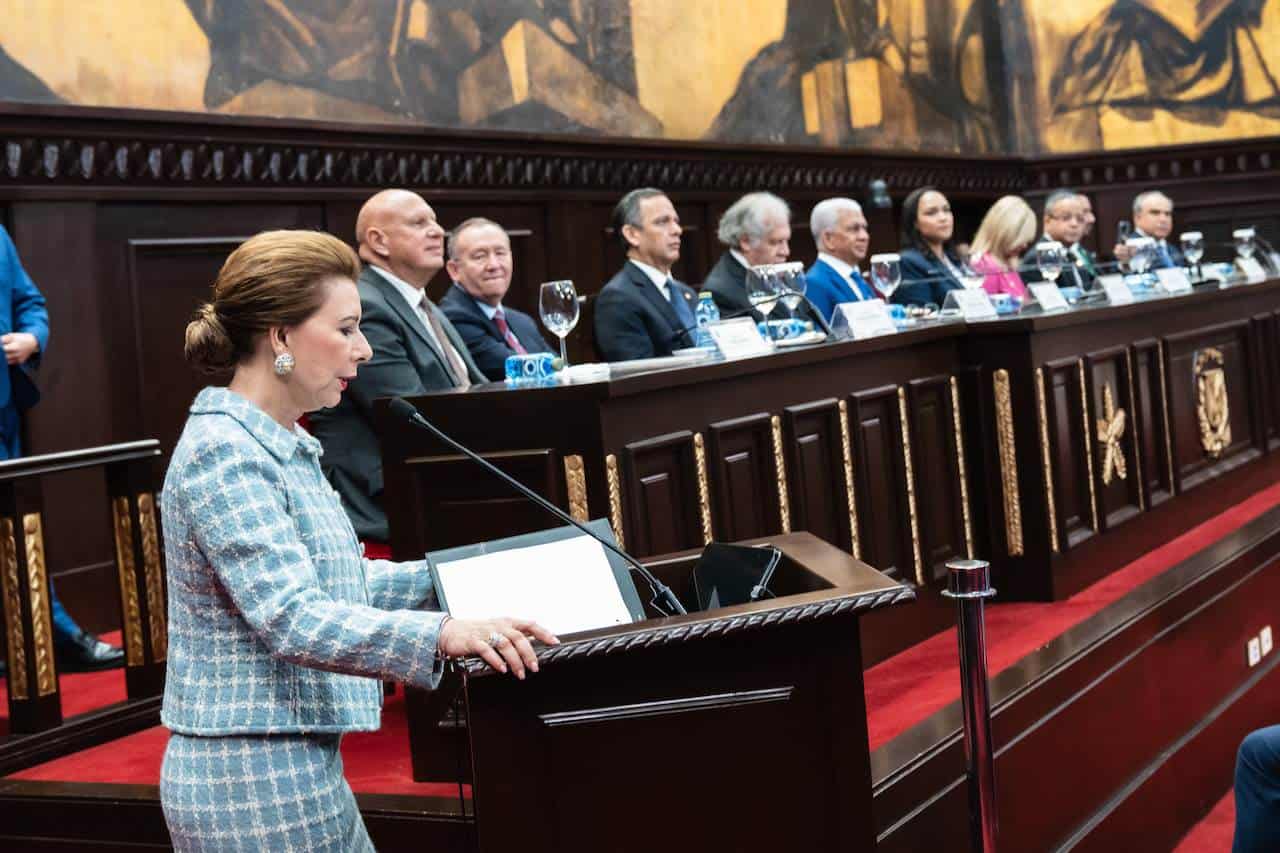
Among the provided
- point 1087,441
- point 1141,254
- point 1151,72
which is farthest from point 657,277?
point 1151,72

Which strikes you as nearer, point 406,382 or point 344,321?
point 344,321

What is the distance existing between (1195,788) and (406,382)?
9.71 ft

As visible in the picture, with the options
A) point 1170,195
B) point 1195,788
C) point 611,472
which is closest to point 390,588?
point 611,472

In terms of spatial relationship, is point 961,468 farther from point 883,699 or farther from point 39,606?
point 39,606

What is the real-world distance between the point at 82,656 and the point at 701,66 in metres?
6.19

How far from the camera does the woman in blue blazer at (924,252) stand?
745 centimetres

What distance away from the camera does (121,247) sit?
6012 mm

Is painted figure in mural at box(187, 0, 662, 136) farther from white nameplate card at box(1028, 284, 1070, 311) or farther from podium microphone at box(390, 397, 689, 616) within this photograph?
podium microphone at box(390, 397, 689, 616)

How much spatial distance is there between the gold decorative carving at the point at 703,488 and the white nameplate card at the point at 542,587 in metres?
1.78

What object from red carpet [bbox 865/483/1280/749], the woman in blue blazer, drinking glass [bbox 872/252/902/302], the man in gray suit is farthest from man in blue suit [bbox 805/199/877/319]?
the man in gray suit

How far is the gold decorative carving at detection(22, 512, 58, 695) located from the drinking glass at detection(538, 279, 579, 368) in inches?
59.8

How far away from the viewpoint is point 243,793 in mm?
2146

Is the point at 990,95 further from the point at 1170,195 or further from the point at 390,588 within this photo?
the point at 390,588

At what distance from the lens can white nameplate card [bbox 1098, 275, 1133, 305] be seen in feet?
21.7
